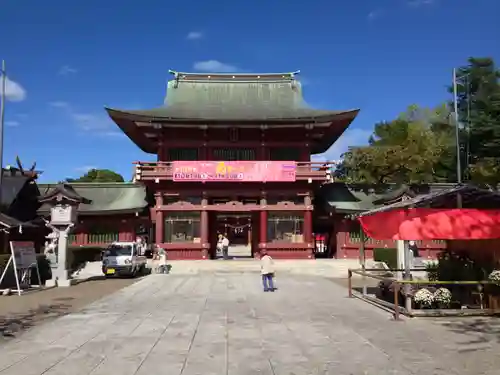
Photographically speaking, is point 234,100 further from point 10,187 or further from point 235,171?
point 10,187

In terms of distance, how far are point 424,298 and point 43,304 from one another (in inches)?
412

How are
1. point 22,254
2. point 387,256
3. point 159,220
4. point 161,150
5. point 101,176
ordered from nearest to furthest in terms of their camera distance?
point 22,254, point 387,256, point 159,220, point 161,150, point 101,176

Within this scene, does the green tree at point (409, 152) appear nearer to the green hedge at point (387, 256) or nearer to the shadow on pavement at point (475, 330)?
the green hedge at point (387, 256)

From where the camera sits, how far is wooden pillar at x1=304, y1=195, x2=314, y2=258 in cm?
3092

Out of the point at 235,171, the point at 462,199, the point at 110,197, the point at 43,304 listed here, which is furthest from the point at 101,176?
the point at 462,199

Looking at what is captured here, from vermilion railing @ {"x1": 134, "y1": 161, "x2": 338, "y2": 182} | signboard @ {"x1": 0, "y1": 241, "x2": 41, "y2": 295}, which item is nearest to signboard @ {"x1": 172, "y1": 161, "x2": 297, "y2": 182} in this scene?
vermilion railing @ {"x1": 134, "y1": 161, "x2": 338, "y2": 182}

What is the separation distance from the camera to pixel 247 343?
8.25 metres

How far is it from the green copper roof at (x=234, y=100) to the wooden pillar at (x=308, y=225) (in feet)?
18.3

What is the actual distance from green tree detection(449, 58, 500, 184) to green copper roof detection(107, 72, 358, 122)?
865 cm

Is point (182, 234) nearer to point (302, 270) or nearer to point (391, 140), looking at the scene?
point (302, 270)

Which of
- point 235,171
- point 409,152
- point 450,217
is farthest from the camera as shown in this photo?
point 409,152

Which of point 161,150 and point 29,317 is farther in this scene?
point 161,150

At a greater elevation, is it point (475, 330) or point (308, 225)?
point (308, 225)

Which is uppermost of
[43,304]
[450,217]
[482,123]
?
[482,123]
